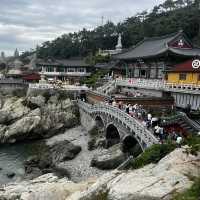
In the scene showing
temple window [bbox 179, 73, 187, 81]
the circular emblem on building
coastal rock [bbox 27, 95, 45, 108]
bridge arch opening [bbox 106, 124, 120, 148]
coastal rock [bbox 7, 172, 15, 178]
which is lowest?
coastal rock [bbox 7, 172, 15, 178]

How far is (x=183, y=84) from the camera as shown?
46031mm

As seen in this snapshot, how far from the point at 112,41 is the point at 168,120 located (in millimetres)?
101619

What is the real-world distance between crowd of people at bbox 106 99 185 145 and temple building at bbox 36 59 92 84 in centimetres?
4852

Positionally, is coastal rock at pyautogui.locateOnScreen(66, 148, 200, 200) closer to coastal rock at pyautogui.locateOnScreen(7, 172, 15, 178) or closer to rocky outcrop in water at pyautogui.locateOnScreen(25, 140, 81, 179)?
rocky outcrop in water at pyautogui.locateOnScreen(25, 140, 81, 179)

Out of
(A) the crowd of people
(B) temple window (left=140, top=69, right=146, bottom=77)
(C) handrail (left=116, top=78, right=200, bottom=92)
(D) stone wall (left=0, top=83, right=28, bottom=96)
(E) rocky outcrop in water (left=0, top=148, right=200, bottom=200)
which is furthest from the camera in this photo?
(D) stone wall (left=0, top=83, right=28, bottom=96)

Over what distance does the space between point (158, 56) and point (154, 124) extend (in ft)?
70.7

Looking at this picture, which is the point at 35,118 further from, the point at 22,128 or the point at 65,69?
the point at 65,69

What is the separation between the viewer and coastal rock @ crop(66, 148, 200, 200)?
19.8 metres

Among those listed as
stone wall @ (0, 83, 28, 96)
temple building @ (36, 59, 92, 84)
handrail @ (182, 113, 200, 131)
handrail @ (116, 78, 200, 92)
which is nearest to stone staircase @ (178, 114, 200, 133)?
handrail @ (182, 113, 200, 131)

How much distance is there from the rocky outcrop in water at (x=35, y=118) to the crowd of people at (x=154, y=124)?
17.5 metres

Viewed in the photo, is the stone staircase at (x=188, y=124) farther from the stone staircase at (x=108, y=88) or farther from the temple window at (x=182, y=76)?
the stone staircase at (x=108, y=88)

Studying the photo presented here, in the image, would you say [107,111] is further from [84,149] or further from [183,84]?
[183,84]

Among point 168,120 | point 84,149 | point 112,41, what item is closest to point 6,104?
point 84,149

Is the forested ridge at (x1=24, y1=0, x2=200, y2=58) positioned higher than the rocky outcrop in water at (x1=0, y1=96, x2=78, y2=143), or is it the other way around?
the forested ridge at (x1=24, y1=0, x2=200, y2=58)
